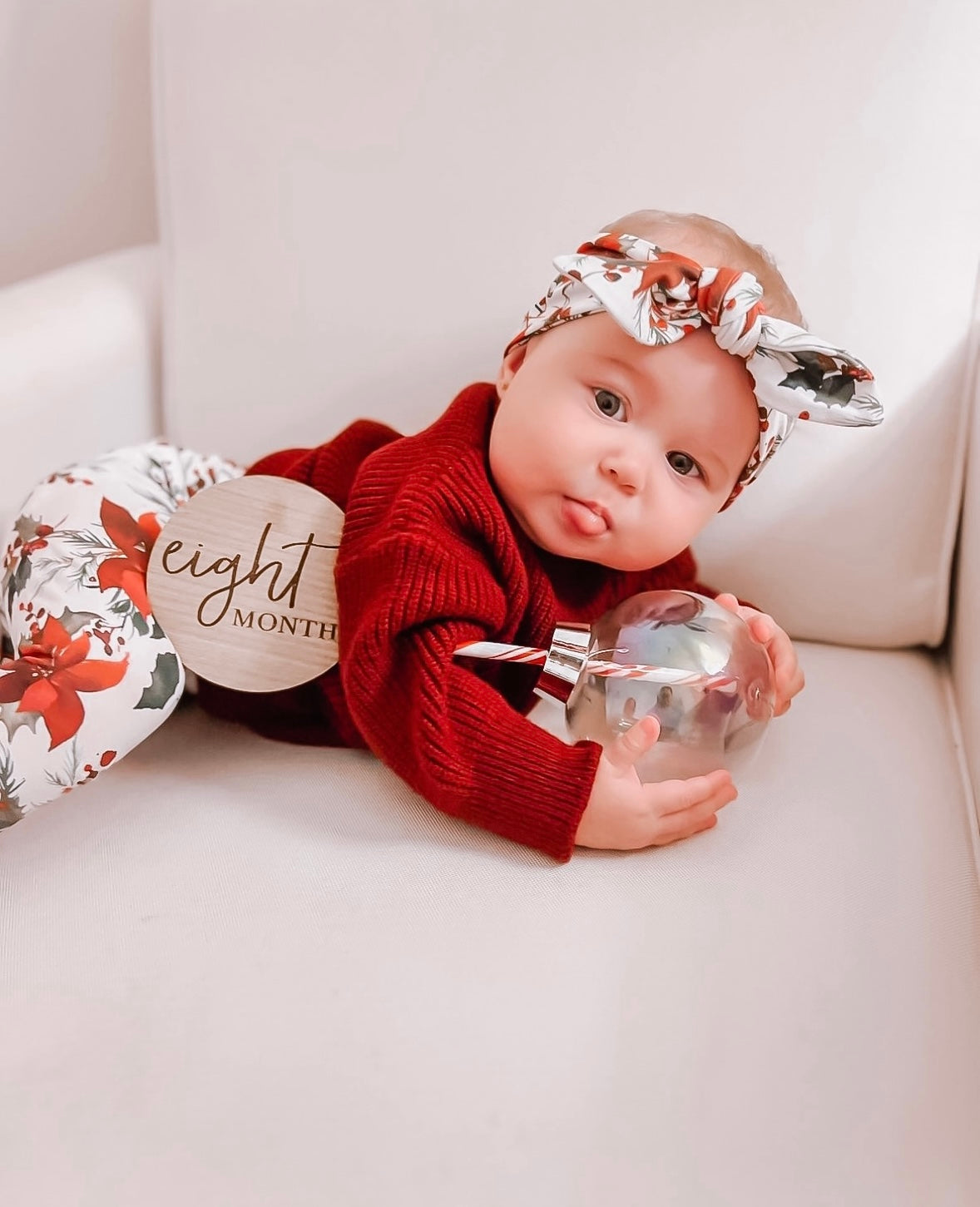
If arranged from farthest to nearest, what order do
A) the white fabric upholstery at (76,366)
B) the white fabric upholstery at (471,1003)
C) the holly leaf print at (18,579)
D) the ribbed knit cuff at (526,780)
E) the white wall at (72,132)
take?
the white wall at (72,132)
the white fabric upholstery at (76,366)
the holly leaf print at (18,579)
the ribbed knit cuff at (526,780)
the white fabric upholstery at (471,1003)

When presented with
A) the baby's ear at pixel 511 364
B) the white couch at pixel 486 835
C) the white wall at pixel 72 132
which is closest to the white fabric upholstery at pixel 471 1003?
the white couch at pixel 486 835

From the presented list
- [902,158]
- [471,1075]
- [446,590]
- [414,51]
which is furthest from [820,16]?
[471,1075]

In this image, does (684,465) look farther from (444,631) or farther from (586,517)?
(444,631)

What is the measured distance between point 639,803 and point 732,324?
1.01ft

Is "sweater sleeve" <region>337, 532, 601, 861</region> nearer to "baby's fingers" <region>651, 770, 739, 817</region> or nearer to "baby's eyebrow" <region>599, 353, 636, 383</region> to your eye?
"baby's fingers" <region>651, 770, 739, 817</region>

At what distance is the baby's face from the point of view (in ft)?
2.49

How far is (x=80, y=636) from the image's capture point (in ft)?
2.52

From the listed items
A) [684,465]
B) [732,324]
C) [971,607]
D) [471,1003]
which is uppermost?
[732,324]

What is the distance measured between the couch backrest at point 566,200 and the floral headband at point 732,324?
18 cm

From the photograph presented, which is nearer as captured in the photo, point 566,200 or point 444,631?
point 444,631

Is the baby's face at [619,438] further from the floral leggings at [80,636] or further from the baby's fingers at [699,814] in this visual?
the floral leggings at [80,636]

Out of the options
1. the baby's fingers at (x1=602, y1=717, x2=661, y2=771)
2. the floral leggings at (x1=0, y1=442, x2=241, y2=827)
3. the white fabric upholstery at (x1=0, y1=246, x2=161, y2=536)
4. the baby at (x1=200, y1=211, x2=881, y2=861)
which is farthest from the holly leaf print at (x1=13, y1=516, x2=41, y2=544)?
the baby's fingers at (x1=602, y1=717, x2=661, y2=771)

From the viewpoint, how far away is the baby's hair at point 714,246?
0.79m

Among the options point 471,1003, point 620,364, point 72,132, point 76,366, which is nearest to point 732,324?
point 620,364
